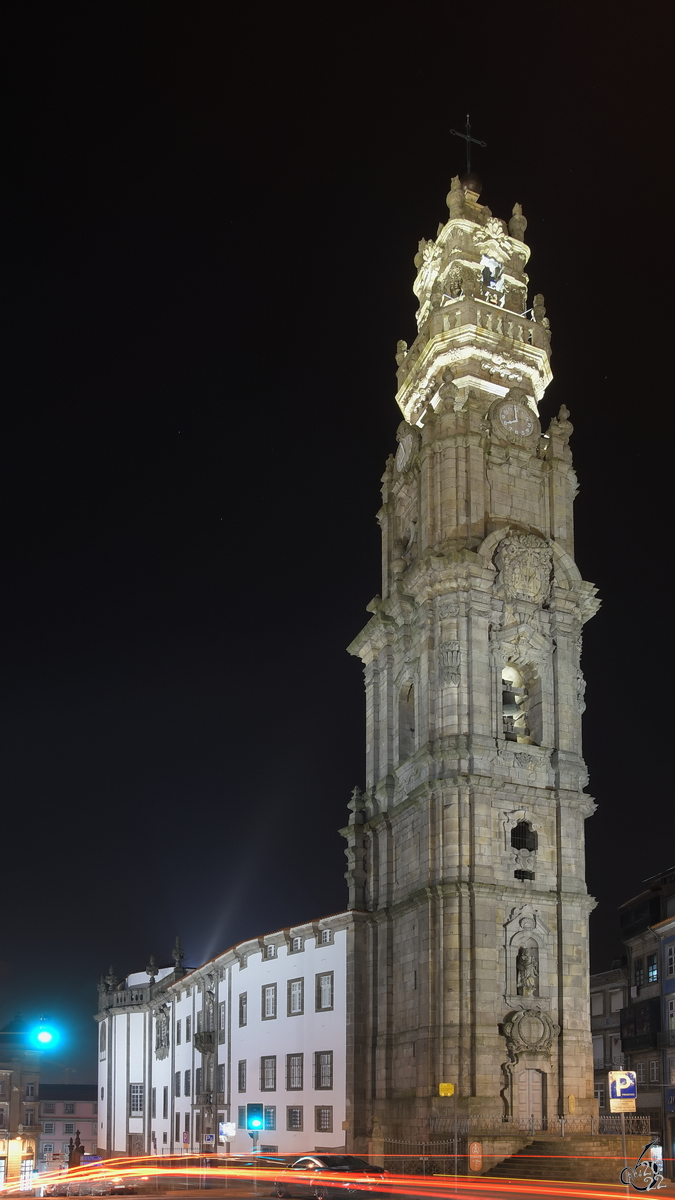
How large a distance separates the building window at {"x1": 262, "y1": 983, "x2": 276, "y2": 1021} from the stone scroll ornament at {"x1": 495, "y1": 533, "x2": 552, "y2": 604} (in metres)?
22.6

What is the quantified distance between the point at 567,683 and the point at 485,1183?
2089 centimetres

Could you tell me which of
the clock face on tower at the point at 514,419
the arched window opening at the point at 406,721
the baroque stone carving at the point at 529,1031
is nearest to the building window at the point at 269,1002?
the arched window opening at the point at 406,721

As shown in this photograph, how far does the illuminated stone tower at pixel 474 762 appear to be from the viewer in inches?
1863

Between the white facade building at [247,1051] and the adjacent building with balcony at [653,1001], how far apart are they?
1898 cm

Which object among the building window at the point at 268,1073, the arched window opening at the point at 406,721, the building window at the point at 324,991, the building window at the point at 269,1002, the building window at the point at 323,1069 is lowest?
the building window at the point at 268,1073

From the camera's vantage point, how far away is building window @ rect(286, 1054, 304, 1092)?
55.7 m

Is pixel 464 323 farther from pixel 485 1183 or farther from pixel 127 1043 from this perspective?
pixel 127 1043

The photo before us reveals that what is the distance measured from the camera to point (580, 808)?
5159 centimetres

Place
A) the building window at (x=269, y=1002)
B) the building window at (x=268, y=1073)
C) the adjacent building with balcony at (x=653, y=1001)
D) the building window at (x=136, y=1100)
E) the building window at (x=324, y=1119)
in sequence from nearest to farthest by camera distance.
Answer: the building window at (x=324, y=1119) → the building window at (x=268, y=1073) → the building window at (x=269, y=1002) → the adjacent building with balcony at (x=653, y=1001) → the building window at (x=136, y=1100)

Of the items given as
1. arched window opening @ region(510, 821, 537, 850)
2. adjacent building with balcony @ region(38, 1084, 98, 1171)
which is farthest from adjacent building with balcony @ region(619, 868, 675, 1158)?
adjacent building with balcony @ region(38, 1084, 98, 1171)

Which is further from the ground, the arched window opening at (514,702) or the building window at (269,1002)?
the arched window opening at (514,702)

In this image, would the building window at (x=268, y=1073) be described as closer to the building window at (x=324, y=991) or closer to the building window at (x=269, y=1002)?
the building window at (x=269, y=1002)

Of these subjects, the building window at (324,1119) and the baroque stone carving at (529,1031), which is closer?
the baroque stone carving at (529,1031)

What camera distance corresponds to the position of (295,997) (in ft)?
189
